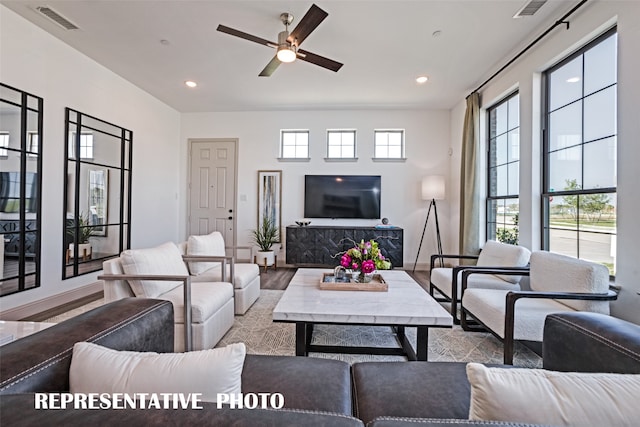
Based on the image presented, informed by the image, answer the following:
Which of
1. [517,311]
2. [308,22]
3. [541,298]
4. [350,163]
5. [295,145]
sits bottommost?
[517,311]

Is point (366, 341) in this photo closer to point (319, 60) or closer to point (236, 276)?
point (236, 276)

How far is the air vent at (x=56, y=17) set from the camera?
270cm

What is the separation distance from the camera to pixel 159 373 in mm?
676

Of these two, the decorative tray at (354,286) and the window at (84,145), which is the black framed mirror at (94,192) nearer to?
the window at (84,145)

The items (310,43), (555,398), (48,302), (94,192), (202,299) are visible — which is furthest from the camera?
(94,192)

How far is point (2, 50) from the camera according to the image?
8.79 feet

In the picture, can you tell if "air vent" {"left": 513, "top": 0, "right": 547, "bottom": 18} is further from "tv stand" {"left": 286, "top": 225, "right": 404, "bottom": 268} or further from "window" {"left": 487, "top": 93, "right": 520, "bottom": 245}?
"tv stand" {"left": 286, "top": 225, "right": 404, "bottom": 268}

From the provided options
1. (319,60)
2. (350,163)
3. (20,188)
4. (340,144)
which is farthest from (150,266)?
(340,144)

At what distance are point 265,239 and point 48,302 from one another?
2.93 m

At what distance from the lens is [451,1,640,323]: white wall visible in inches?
81.6

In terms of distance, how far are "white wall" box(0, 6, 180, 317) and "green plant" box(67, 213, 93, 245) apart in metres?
0.24

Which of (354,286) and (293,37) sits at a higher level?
(293,37)

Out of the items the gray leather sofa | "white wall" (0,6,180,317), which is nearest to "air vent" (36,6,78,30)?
"white wall" (0,6,180,317)

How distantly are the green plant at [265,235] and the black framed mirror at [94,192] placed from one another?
2.01 metres
